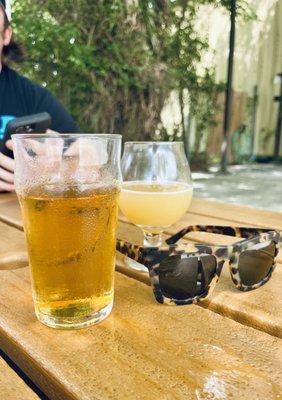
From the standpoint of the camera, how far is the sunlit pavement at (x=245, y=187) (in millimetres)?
4777

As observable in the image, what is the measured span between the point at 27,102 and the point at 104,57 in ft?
7.96

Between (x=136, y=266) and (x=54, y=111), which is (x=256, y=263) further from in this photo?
(x=54, y=111)

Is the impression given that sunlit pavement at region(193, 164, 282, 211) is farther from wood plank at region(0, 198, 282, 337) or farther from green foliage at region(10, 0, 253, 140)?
Answer: wood plank at region(0, 198, 282, 337)

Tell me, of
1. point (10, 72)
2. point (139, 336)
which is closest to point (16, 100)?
point (10, 72)

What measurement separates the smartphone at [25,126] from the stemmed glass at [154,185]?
2.00 feet

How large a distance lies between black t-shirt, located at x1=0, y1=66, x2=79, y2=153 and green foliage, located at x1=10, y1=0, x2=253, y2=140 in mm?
1826

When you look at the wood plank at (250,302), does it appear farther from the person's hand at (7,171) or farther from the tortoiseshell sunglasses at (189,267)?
the person's hand at (7,171)

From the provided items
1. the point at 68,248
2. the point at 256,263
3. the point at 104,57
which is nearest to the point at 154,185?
the point at 256,263

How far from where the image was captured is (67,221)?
544mm

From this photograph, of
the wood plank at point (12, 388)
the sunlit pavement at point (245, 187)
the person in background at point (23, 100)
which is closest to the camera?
the wood plank at point (12, 388)

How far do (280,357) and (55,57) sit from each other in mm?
4354

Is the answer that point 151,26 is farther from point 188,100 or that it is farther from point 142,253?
point 142,253

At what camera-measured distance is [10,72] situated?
2.41m

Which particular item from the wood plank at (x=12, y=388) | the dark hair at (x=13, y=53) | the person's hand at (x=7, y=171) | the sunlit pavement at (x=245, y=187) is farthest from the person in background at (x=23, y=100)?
the sunlit pavement at (x=245, y=187)
